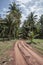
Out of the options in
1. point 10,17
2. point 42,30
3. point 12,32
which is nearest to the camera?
point 10,17

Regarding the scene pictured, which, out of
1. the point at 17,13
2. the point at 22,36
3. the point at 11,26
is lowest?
the point at 22,36

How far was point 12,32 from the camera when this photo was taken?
57.8 meters

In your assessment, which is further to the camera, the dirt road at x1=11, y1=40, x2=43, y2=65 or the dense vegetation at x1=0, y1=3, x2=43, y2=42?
the dense vegetation at x1=0, y1=3, x2=43, y2=42

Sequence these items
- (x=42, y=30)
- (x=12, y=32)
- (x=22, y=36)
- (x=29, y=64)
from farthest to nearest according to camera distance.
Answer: (x=42, y=30) < (x=22, y=36) < (x=12, y=32) < (x=29, y=64)

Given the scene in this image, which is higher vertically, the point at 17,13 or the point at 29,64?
the point at 17,13

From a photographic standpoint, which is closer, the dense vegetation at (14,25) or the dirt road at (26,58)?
the dirt road at (26,58)

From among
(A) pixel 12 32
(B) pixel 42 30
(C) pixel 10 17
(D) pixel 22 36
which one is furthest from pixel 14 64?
(B) pixel 42 30

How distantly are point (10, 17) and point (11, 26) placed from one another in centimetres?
324

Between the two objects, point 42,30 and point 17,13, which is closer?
point 17,13

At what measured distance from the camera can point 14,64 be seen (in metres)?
11.6

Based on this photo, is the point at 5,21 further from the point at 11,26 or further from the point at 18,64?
the point at 18,64

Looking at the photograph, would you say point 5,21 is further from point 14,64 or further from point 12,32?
point 14,64

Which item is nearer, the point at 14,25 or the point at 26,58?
the point at 26,58

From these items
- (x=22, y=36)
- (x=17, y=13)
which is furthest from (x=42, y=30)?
(x=17, y=13)
